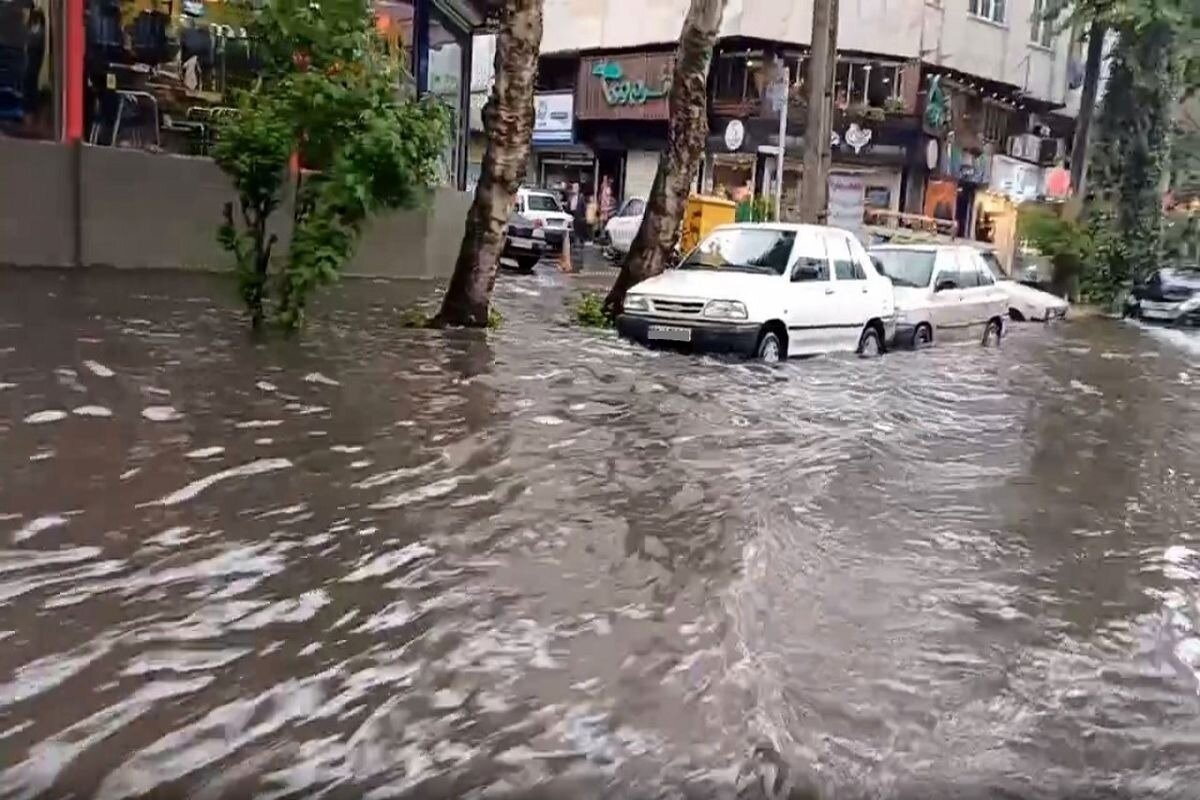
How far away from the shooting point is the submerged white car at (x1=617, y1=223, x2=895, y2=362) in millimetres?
12844

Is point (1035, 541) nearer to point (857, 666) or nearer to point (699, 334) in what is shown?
point (857, 666)

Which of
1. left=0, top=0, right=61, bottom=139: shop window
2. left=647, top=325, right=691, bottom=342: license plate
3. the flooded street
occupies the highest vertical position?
left=0, top=0, right=61, bottom=139: shop window

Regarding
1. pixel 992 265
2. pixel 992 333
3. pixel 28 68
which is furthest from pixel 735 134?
pixel 28 68

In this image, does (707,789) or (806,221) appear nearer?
(707,789)

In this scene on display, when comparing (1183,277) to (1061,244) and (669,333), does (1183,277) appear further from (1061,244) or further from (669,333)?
(669,333)

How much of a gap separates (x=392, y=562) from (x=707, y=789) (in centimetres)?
223

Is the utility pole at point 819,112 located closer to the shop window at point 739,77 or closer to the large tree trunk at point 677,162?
the large tree trunk at point 677,162

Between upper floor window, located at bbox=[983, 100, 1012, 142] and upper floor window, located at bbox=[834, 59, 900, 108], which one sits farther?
upper floor window, located at bbox=[983, 100, 1012, 142]

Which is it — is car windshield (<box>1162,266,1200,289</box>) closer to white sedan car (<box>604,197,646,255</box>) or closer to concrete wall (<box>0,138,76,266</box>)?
white sedan car (<box>604,197,646,255</box>)

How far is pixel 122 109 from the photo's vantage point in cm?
1638

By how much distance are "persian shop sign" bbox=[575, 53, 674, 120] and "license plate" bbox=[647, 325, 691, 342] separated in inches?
917

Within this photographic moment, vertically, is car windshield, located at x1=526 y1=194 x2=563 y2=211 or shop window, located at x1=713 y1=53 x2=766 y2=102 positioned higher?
shop window, located at x1=713 y1=53 x2=766 y2=102

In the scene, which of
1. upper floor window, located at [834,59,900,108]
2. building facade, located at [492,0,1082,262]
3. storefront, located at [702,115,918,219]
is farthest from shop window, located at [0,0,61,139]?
upper floor window, located at [834,59,900,108]

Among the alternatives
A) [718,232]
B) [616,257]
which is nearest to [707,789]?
[718,232]
